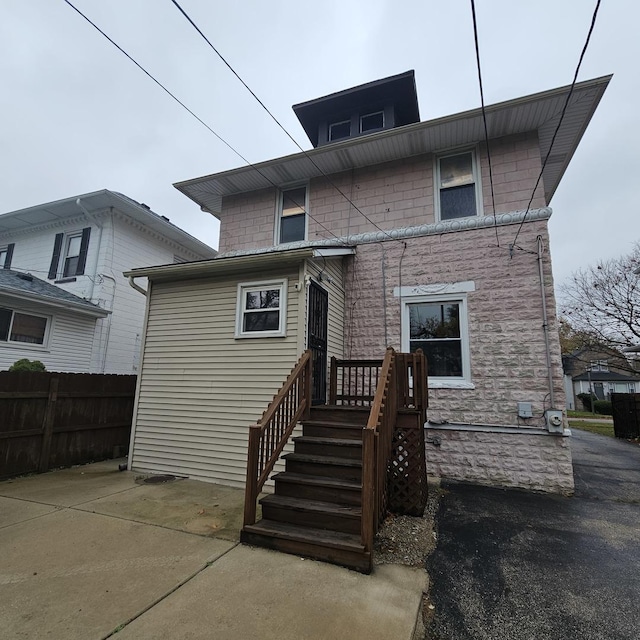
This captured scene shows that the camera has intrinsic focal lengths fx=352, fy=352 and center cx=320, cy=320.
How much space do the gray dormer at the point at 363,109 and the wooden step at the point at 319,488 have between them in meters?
7.71

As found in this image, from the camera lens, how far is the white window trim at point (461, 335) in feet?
19.7

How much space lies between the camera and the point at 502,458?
5.62m

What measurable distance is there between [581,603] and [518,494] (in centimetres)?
276

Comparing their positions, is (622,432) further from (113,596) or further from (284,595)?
(113,596)

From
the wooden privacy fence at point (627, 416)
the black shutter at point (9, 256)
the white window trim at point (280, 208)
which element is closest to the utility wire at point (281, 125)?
the white window trim at point (280, 208)

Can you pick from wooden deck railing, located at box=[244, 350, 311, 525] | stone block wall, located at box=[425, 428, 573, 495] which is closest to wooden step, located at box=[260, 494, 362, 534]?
wooden deck railing, located at box=[244, 350, 311, 525]

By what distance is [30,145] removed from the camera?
715 inches

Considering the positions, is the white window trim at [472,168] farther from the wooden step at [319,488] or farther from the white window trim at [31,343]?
the white window trim at [31,343]

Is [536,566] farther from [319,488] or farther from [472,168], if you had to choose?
[472,168]

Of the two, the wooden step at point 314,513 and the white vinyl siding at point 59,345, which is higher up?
the white vinyl siding at point 59,345

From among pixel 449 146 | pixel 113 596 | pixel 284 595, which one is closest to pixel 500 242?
pixel 449 146

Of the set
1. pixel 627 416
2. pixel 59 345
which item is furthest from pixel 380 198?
pixel 627 416

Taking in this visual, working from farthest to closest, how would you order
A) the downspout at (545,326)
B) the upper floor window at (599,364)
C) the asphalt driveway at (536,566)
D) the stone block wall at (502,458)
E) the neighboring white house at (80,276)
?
the upper floor window at (599,364)
the neighboring white house at (80,276)
the downspout at (545,326)
the stone block wall at (502,458)
the asphalt driveway at (536,566)

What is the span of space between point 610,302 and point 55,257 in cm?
2521
